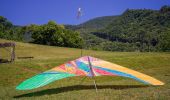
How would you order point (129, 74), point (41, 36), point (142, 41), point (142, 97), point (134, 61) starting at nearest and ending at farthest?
point (142, 97)
point (129, 74)
point (134, 61)
point (41, 36)
point (142, 41)

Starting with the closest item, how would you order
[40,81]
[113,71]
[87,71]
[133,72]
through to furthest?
[40,81]
[113,71]
[87,71]
[133,72]

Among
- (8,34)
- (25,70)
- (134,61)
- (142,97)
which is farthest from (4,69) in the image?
(8,34)

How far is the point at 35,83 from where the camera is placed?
1395cm

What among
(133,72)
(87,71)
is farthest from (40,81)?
(133,72)

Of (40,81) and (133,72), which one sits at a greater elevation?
(133,72)

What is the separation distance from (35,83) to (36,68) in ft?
78.4

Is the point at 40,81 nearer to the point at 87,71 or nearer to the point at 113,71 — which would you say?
the point at 87,71

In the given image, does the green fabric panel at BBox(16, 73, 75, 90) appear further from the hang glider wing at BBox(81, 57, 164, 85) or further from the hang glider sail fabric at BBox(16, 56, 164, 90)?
the hang glider wing at BBox(81, 57, 164, 85)

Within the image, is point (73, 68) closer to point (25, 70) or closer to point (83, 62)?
point (83, 62)

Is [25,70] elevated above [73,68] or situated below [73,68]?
below

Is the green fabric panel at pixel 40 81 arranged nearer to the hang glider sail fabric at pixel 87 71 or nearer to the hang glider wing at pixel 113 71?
the hang glider sail fabric at pixel 87 71

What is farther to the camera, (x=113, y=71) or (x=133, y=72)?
(x=133, y=72)

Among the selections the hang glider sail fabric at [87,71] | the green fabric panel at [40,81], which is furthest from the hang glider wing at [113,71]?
the green fabric panel at [40,81]

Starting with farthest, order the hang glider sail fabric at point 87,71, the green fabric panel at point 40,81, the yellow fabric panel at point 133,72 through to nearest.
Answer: the yellow fabric panel at point 133,72 → the hang glider sail fabric at point 87,71 → the green fabric panel at point 40,81
